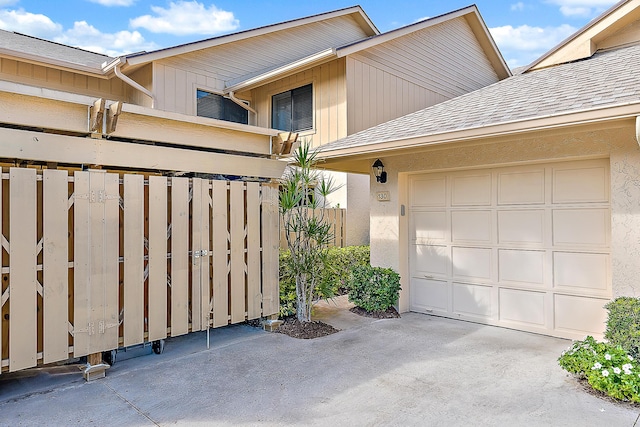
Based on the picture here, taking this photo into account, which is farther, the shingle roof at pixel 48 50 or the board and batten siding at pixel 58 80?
the shingle roof at pixel 48 50

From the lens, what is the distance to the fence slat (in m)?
3.74

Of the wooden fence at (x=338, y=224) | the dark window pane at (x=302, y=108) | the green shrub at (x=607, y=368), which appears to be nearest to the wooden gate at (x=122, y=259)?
the green shrub at (x=607, y=368)

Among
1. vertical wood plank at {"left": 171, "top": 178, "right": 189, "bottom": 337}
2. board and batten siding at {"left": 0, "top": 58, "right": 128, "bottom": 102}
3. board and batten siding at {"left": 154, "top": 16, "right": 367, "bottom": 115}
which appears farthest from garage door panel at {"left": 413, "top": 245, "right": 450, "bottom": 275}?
board and batten siding at {"left": 0, "top": 58, "right": 128, "bottom": 102}

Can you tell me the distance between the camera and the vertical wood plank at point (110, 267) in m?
4.07

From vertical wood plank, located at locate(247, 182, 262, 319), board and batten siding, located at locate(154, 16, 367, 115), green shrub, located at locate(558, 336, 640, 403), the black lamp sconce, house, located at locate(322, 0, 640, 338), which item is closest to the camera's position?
green shrub, located at locate(558, 336, 640, 403)

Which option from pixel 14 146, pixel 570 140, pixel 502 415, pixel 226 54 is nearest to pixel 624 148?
pixel 570 140

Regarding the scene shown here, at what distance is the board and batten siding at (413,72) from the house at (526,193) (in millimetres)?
2639

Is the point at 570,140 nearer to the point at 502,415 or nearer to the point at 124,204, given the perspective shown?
the point at 502,415

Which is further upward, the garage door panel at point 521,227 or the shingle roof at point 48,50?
the shingle roof at point 48,50

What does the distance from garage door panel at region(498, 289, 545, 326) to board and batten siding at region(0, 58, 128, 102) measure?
31.4ft

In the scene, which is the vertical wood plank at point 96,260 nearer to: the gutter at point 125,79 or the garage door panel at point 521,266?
the garage door panel at point 521,266

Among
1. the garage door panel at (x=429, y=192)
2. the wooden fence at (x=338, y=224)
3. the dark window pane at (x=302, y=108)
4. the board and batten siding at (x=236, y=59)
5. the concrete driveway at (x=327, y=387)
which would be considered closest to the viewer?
the concrete driveway at (x=327, y=387)

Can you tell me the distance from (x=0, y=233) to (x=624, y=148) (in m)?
6.19

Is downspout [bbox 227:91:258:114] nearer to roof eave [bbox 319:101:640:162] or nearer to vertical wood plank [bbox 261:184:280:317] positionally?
roof eave [bbox 319:101:640:162]
